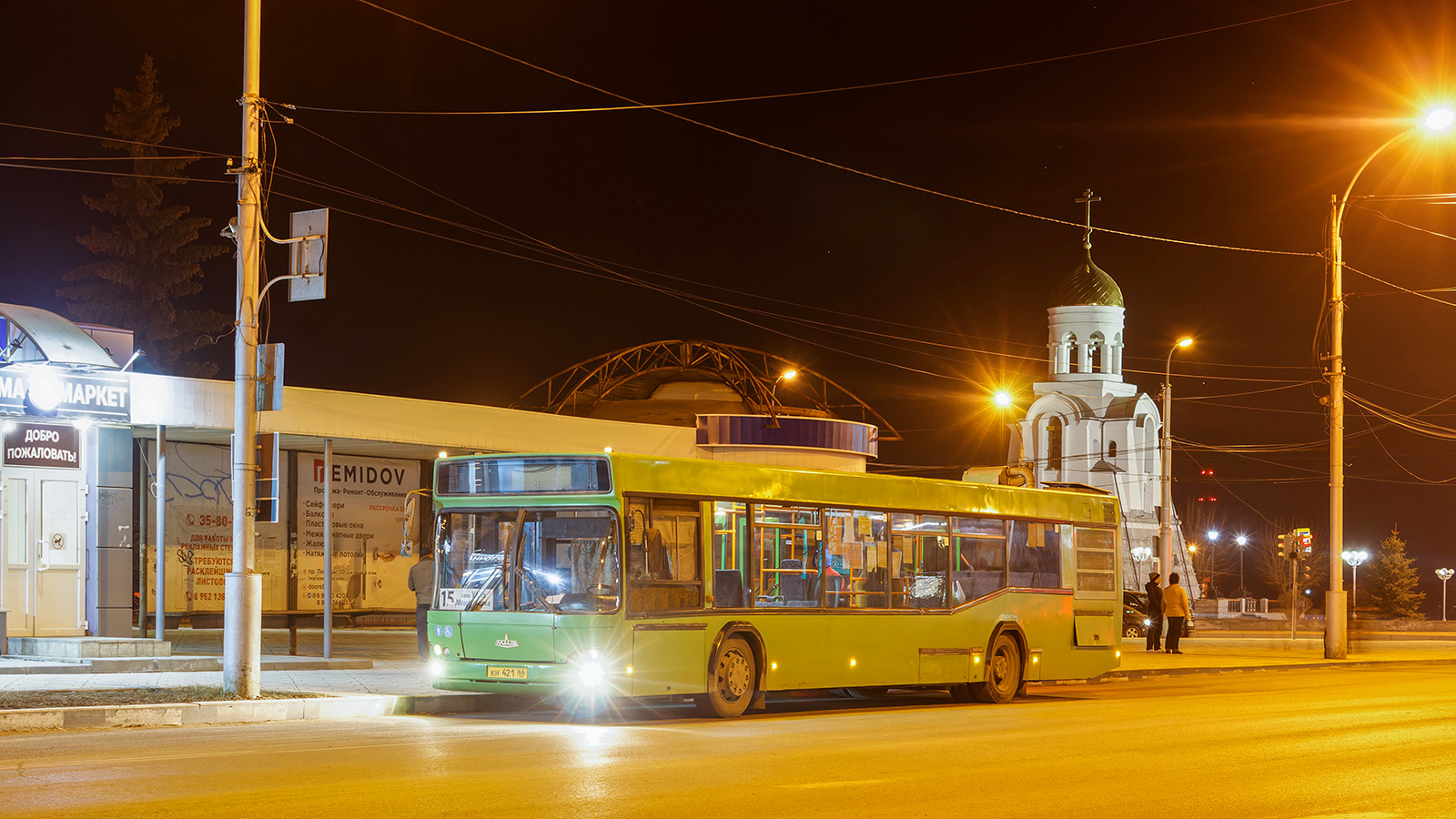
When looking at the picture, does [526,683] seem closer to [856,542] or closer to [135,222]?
[856,542]

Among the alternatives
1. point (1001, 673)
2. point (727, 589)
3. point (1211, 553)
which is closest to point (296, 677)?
point (727, 589)

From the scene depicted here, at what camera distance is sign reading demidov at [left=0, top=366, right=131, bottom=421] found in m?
19.8

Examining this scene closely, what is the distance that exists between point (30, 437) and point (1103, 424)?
67278 millimetres

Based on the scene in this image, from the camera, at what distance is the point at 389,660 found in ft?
71.8

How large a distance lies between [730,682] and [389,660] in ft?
26.0

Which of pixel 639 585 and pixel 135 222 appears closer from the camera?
pixel 639 585

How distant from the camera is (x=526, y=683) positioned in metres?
14.9

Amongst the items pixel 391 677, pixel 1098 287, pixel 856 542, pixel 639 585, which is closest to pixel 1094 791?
pixel 639 585

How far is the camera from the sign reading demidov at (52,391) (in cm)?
1981

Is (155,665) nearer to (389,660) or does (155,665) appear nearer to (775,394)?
(389,660)

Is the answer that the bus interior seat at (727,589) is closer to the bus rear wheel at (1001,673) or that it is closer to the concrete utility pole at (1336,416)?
the bus rear wheel at (1001,673)

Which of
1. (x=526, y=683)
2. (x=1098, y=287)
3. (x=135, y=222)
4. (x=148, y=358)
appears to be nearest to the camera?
(x=526, y=683)

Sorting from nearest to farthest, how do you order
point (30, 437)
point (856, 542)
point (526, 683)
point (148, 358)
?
1. point (526, 683)
2. point (856, 542)
3. point (30, 437)
4. point (148, 358)

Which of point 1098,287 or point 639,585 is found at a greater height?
point 1098,287
